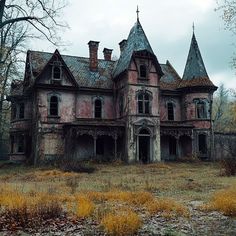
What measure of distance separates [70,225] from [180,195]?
219 inches

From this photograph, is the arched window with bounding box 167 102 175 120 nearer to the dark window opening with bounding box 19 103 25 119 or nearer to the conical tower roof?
the conical tower roof

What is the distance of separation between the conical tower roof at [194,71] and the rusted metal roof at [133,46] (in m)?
5.56

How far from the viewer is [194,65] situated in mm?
34562

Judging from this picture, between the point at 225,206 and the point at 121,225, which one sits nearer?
the point at 121,225

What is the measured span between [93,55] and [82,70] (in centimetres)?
204

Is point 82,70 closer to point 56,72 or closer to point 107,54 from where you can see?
point 56,72

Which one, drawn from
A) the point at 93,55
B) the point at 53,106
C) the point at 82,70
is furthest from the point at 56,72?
the point at 93,55

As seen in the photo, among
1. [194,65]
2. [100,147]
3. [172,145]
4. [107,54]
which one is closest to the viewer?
[100,147]

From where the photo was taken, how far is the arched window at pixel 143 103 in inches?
1187

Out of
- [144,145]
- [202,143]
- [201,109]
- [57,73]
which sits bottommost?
[144,145]

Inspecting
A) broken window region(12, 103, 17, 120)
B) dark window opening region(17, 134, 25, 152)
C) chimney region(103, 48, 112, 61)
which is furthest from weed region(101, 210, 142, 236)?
chimney region(103, 48, 112, 61)

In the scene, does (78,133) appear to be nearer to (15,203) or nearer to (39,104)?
(39,104)

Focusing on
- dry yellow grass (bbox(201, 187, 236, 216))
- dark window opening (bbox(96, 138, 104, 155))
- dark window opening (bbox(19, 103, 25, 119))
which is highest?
dark window opening (bbox(19, 103, 25, 119))

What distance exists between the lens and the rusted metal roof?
3041 centimetres
